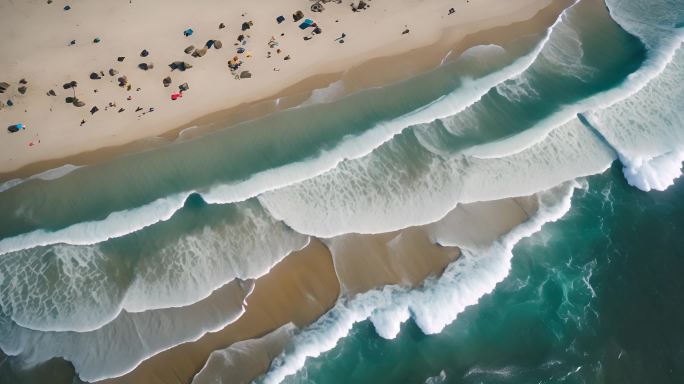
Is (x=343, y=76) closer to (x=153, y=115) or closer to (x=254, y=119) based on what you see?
(x=254, y=119)

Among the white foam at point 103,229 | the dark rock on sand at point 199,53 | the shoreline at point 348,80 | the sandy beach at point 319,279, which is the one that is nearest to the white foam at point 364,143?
the white foam at point 103,229

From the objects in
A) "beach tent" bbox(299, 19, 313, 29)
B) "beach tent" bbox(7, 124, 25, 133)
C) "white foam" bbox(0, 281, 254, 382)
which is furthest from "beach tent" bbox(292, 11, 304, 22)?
"white foam" bbox(0, 281, 254, 382)

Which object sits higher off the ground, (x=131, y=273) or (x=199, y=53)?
(x=199, y=53)

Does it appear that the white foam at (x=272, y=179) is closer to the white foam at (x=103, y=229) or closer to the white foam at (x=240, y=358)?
the white foam at (x=103, y=229)

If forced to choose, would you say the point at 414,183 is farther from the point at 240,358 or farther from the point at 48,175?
the point at 48,175

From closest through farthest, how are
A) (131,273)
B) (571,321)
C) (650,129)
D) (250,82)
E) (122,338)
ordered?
(122,338), (131,273), (571,321), (250,82), (650,129)

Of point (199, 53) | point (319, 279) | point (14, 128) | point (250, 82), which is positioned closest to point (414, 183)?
point (319, 279)
